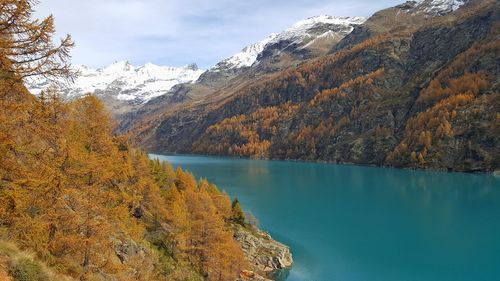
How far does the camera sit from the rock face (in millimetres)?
53844

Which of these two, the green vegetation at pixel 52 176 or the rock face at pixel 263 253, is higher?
the green vegetation at pixel 52 176

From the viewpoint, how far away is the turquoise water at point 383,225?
182 ft

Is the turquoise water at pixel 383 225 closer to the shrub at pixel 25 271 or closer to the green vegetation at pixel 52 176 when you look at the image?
the green vegetation at pixel 52 176

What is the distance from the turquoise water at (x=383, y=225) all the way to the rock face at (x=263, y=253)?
1.96 meters

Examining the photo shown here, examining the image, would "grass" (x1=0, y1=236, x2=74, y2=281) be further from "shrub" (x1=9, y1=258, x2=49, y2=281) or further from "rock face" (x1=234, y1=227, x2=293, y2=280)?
"rock face" (x1=234, y1=227, x2=293, y2=280)

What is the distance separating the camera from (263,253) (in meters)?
55.8

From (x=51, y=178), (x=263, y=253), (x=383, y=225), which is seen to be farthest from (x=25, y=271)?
(x=383, y=225)

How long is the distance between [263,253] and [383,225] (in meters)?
33.5

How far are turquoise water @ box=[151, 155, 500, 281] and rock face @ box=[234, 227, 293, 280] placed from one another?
1.96 metres

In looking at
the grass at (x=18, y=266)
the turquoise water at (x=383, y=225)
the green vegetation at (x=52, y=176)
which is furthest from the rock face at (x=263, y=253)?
→ the grass at (x=18, y=266)

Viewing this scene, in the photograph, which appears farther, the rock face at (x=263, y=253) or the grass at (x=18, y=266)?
the rock face at (x=263, y=253)

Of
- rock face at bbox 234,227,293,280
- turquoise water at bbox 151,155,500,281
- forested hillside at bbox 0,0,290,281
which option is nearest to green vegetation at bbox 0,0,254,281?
forested hillside at bbox 0,0,290,281

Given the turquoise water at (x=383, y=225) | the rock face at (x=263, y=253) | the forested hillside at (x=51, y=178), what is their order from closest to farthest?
the forested hillside at (x=51, y=178), the rock face at (x=263, y=253), the turquoise water at (x=383, y=225)

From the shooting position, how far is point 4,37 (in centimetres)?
1402
